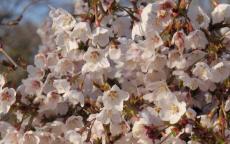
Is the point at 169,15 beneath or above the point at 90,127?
above

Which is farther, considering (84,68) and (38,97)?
(38,97)

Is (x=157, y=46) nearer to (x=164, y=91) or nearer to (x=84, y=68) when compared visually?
(x=164, y=91)

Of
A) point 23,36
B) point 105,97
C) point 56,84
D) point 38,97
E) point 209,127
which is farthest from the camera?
point 23,36

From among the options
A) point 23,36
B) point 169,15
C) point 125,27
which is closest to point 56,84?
point 125,27

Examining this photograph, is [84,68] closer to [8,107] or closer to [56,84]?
[56,84]

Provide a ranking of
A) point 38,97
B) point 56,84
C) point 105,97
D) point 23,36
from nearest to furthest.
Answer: point 105,97 < point 56,84 < point 38,97 < point 23,36

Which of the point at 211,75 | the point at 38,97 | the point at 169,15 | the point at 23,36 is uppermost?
the point at 169,15

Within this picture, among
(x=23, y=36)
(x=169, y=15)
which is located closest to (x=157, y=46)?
(x=169, y=15)
